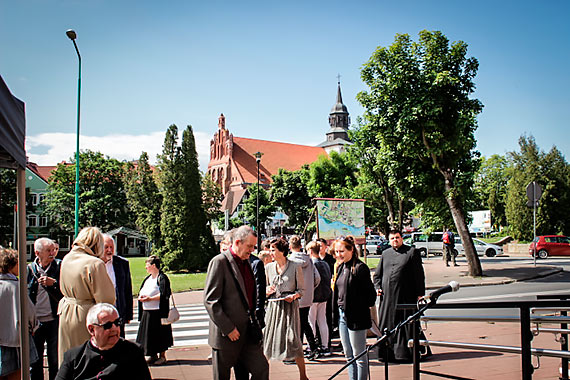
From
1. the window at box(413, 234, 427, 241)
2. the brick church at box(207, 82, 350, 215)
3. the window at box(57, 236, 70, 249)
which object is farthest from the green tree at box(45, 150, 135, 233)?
the window at box(413, 234, 427, 241)

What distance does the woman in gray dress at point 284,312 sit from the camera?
6324 mm

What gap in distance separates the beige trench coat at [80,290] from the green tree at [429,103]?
54.6ft

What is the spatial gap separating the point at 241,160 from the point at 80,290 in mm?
96287

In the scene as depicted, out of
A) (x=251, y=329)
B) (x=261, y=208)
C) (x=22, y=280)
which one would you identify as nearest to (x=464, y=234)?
(x=251, y=329)

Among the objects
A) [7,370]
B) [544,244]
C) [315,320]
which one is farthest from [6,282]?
[544,244]

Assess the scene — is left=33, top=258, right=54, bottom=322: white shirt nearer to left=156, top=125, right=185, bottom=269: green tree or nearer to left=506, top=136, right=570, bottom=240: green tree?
left=156, top=125, right=185, bottom=269: green tree

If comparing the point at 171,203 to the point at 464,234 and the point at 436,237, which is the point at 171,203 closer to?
the point at 464,234

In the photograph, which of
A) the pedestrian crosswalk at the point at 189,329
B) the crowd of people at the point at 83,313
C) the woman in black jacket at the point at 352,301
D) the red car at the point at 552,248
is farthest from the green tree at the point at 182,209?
the woman in black jacket at the point at 352,301

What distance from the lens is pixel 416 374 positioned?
176 inches

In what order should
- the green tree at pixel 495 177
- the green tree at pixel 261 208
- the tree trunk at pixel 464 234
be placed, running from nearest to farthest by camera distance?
the tree trunk at pixel 464 234 → the green tree at pixel 261 208 → the green tree at pixel 495 177

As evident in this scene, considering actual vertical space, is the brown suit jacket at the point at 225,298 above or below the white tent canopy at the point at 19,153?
below

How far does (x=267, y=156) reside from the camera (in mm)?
104875

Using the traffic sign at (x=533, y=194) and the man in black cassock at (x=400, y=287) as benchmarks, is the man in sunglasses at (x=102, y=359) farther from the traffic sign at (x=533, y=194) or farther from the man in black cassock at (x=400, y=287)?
the traffic sign at (x=533, y=194)

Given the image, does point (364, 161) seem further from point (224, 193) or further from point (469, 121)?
point (224, 193)
